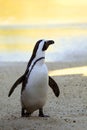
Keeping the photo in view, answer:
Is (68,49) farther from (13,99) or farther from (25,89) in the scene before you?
(25,89)

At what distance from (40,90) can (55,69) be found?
21.1 ft

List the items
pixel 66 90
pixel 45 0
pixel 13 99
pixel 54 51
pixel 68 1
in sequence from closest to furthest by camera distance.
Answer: pixel 13 99 < pixel 66 90 < pixel 54 51 < pixel 68 1 < pixel 45 0

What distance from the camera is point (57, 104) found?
8.45 meters

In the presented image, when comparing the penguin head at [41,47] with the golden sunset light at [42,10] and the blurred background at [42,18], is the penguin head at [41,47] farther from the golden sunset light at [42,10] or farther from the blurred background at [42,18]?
the golden sunset light at [42,10]

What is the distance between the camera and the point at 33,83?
6672mm

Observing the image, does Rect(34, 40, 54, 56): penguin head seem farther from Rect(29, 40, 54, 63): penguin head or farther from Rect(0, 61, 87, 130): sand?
Rect(0, 61, 87, 130): sand

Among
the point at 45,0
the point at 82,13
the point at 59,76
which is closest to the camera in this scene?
the point at 59,76

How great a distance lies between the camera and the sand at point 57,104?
634 centimetres

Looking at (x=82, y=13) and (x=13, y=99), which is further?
(x=82, y=13)

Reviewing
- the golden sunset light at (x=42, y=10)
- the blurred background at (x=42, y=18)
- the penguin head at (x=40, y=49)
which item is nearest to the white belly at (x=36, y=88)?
the penguin head at (x=40, y=49)

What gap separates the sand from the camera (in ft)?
20.8

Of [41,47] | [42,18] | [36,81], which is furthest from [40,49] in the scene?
[42,18]

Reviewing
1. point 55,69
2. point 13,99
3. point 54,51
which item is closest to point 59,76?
point 55,69

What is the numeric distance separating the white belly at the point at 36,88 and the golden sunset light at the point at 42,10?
39.7 meters
